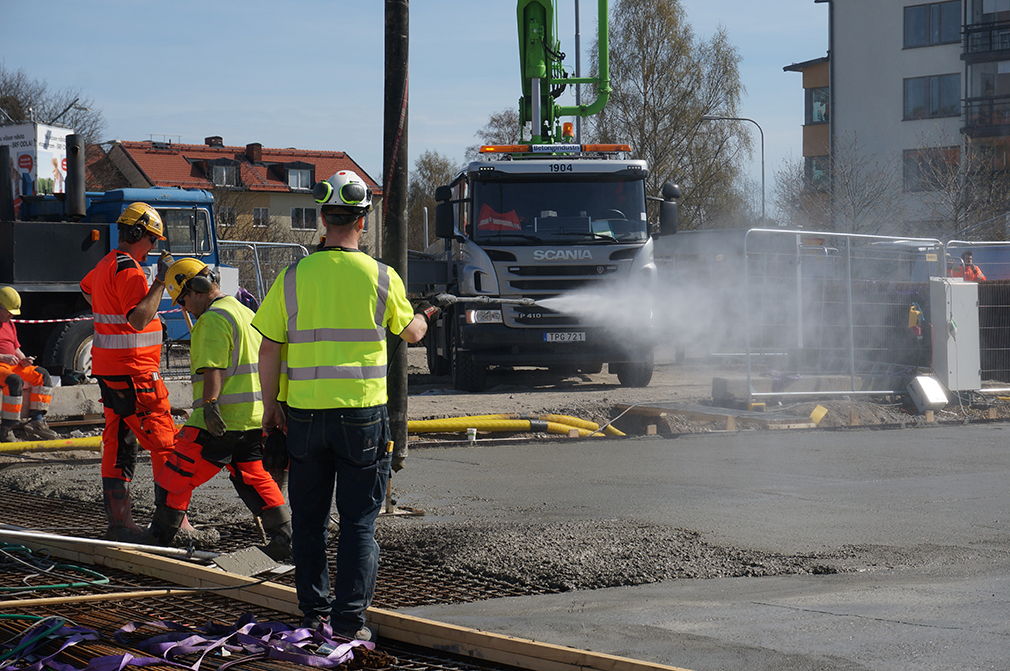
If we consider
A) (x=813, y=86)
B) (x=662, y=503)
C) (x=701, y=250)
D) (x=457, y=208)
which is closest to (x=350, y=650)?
(x=662, y=503)

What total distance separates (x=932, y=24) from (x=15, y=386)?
43452 millimetres

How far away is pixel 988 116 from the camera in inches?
1663

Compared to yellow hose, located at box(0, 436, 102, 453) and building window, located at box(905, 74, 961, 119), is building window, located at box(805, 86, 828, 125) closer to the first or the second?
building window, located at box(905, 74, 961, 119)

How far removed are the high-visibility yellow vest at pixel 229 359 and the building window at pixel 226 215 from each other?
129 ft

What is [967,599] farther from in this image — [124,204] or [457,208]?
[124,204]

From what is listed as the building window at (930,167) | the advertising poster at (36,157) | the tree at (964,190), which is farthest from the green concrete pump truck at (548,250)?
the building window at (930,167)

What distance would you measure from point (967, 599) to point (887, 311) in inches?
371

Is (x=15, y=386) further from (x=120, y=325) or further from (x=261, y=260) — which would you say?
(x=261, y=260)

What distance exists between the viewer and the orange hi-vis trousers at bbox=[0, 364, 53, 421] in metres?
10.8

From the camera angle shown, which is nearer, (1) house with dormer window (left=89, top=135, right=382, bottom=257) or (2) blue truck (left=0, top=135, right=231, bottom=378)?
(2) blue truck (left=0, top=135, right=231, bottom=378)

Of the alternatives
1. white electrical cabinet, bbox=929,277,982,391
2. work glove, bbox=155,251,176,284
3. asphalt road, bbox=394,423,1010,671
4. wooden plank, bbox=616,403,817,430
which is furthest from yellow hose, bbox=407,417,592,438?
white electrical cabinet, bbox=929,277,982,391

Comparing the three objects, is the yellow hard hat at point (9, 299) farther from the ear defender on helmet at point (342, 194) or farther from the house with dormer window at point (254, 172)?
the house with dormer window at point (254, 172)

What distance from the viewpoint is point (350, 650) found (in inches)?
151

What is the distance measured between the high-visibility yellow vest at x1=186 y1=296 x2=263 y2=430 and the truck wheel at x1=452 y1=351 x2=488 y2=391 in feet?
30.0
